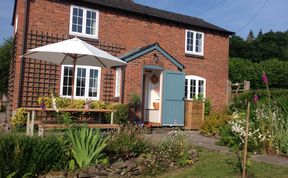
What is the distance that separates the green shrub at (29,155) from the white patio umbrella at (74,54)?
86.5 inches

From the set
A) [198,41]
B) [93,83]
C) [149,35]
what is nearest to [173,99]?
[93,83]

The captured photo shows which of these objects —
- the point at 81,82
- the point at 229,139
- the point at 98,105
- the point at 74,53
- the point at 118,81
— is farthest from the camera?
the point at 118,81

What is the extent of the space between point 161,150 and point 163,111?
695 centimetres

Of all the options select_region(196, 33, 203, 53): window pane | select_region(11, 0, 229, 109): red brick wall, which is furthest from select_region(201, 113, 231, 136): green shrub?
select_region(196, 33, 203, 53): window pane

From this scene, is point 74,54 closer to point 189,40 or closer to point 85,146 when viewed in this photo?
point 85,146

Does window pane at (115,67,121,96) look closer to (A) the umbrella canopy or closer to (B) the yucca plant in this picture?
(A) the umbrella canopy

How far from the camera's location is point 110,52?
16.4 metres

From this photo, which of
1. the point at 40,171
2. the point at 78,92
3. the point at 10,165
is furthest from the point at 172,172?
the point at 78,92

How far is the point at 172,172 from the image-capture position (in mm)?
7621

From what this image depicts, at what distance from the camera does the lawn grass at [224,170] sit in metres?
7.04

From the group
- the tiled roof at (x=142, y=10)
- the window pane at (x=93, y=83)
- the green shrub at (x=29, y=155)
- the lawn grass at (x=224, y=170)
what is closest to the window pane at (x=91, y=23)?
the tiled roof at (x=142, y=10)

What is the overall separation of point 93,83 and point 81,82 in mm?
586

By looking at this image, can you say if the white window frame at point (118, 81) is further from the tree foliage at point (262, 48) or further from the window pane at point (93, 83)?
the tree foliage at point (262, 48)

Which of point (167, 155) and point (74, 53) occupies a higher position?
point (74, 53)
